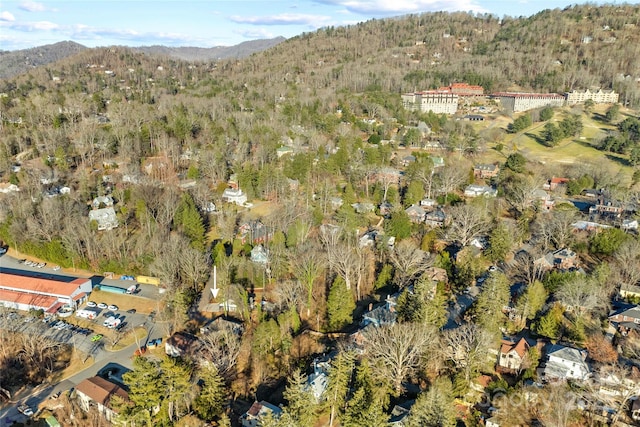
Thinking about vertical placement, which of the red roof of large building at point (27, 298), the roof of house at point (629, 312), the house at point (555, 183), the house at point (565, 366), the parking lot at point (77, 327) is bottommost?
Answer: the parking lot at point (77, 327)

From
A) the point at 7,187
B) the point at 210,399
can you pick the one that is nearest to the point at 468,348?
the point at 210,399

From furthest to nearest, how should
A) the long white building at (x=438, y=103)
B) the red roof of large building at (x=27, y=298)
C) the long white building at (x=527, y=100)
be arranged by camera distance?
the long white building at (x=527, y=100), the long white building at (x=438, y=103), the red roof of large building at (x=27, y=298)

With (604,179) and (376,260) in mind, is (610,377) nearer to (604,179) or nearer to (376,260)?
(376,260)

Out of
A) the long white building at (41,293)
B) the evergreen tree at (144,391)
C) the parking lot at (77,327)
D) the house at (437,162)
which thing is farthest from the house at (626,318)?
the long white building at (41,293)

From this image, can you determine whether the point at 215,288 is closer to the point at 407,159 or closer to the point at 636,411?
the point at 636,411

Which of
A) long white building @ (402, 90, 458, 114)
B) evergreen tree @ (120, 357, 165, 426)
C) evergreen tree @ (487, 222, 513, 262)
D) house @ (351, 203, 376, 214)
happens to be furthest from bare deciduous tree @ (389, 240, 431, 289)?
long white building @ (402, 90, 458, 114)

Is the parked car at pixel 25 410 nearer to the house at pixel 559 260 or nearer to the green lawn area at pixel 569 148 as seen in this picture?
the house at pixel 559 260
